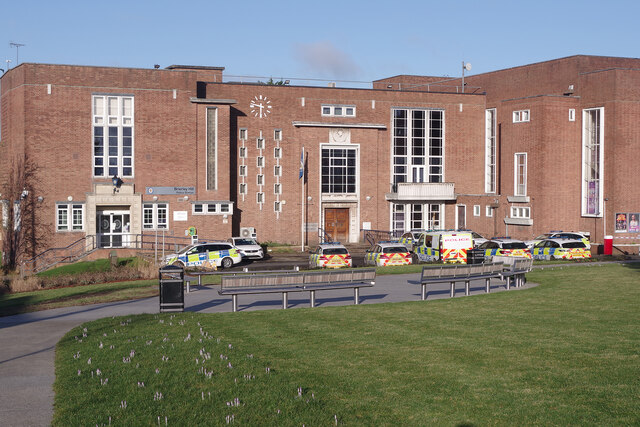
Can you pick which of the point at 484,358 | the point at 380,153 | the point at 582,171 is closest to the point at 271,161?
the point at 380,153

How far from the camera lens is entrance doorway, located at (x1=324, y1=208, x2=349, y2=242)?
51.7 m

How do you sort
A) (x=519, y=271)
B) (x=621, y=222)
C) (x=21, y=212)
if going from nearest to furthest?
(x=519, y=271) → (x=21, y=212) → (x=621, y=222)

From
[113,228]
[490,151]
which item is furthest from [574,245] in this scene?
[113,228]

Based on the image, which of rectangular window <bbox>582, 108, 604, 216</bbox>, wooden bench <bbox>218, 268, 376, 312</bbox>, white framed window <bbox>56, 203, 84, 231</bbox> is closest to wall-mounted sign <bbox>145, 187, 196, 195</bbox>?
white framed window <bbox>56, 203, 84, 231</bbox>

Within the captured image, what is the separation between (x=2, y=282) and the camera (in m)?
28.1

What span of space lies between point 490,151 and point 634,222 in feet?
39.2

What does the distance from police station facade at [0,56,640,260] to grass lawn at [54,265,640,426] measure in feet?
97.4

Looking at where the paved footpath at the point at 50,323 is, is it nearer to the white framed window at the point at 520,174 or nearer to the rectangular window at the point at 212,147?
the rectangular window at the point at 212,147

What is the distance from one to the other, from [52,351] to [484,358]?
7.67 metres

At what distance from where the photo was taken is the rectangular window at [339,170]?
169 ft

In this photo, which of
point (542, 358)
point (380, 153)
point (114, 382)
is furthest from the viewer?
point (380, 153)

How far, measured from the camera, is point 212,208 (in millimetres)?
45906

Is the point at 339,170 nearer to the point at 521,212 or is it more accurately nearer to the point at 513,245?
the point at 521,212

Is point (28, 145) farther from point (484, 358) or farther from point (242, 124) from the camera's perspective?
point (484, 358)
